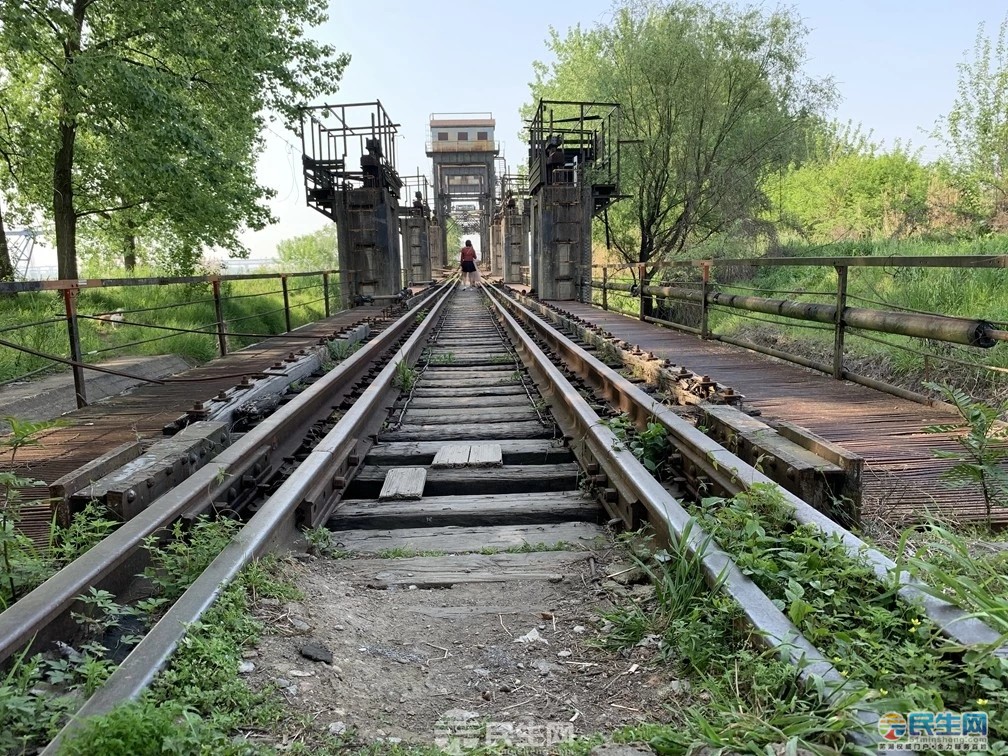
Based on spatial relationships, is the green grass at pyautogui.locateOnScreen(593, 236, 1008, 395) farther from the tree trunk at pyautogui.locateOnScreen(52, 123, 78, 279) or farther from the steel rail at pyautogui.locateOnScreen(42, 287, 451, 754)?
the tree trunk at pyautogui.locateOnScreen(52, 123, 78, 279)

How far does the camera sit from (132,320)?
1041 centimetres

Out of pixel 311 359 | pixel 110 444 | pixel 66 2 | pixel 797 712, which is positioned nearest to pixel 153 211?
pixel 66 2

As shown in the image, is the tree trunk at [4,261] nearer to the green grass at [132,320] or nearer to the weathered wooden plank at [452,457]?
the green grass at [132,320]

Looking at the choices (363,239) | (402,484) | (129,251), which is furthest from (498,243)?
(402,484)

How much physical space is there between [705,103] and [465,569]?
16.3m

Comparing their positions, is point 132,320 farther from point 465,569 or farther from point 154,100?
point 465,569

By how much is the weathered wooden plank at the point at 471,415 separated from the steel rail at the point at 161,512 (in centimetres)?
72

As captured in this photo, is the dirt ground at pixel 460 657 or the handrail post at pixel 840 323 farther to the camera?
the handrail post at pixel 840 323

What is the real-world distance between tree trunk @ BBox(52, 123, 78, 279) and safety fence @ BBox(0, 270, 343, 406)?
967mm

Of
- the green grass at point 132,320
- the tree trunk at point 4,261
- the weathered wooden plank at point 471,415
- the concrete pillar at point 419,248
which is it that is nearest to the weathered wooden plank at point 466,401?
the weathered wooden plank at point 471,415

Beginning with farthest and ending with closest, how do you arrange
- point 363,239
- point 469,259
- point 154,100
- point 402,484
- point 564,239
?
point 469,259 < point 363,239 < point 564,239 < point 154,100 < point 402,484
